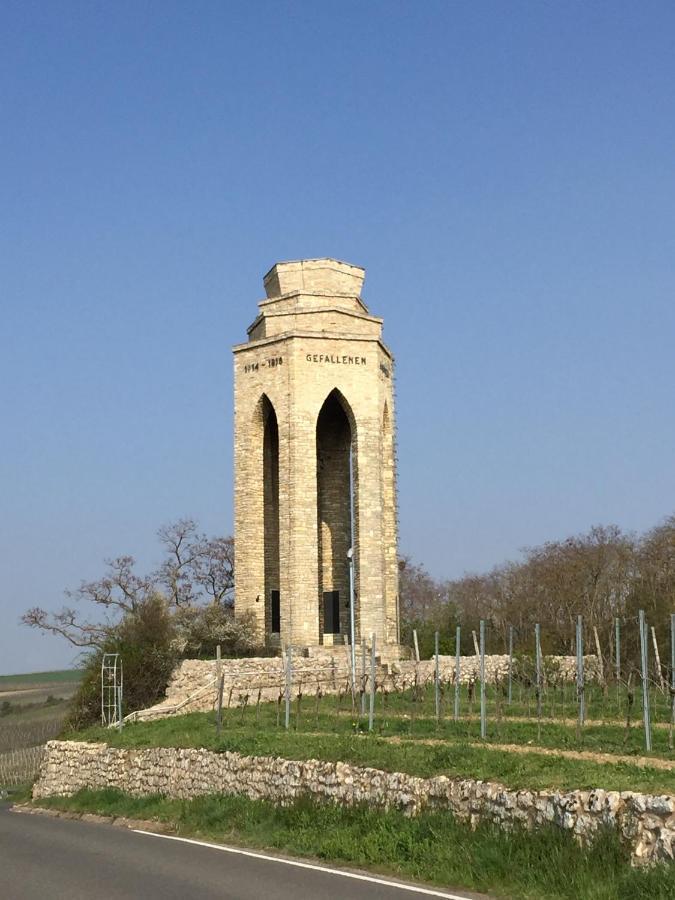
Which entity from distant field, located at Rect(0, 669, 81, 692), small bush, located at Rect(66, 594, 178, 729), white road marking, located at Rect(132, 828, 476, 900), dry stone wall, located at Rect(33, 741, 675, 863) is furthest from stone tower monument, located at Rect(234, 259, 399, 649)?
distant field, located at Rect(0, 669, 81, 692)

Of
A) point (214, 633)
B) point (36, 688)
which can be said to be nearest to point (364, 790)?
point (214, 633)

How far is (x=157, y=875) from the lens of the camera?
12461mm

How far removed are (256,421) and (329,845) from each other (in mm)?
30807

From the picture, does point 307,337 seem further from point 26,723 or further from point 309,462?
point 26,723

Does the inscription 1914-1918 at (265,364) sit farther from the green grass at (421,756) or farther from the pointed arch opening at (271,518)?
the green grass at (421,756)

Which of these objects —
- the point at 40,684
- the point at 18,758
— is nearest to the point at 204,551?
the point at 18,758

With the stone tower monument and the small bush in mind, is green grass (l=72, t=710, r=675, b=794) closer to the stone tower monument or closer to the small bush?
the small bush

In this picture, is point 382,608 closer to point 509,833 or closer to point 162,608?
point 162,608

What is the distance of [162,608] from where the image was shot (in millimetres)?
37156

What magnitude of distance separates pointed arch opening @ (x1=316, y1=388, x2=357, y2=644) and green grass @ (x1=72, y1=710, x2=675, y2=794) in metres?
20.9

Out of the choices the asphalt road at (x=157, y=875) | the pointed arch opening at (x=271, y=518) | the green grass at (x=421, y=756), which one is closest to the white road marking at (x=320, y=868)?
the asphalt road at (x=157, y=875)

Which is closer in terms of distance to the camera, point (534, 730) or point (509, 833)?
point (509, 833)

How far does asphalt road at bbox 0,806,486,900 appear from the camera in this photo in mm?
11164

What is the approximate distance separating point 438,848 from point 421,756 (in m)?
3.00
